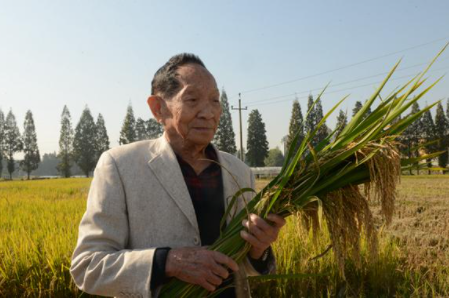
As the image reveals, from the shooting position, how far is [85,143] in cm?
4606

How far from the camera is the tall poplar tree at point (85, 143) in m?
46.0

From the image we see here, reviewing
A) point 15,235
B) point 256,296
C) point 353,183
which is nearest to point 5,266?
point 15,235

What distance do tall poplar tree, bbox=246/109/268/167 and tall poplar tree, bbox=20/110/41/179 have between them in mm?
26686

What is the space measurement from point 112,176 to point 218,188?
0.43m

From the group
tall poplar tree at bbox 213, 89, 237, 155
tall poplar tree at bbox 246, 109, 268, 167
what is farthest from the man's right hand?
tall poplar tree at bbox 246, 109, 268, 167

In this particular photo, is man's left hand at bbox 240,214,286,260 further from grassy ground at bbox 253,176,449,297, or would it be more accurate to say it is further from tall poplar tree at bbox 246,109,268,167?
tall poplar tree at bbox 246,109,268,167

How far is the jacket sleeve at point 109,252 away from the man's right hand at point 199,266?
87 millimetres

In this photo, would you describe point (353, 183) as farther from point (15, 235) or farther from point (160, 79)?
point (15, 235)

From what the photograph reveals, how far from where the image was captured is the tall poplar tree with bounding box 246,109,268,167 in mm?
43750

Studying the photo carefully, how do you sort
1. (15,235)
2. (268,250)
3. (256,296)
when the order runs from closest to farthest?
(268,250) → (256,296) → (15,235)

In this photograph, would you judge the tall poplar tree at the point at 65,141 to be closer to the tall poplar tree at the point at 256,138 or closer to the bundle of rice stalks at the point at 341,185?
the tall poplar tree at the point at 256,138

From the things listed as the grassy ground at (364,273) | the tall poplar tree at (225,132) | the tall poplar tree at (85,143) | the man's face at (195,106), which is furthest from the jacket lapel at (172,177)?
the tall poplar tree at (85,143)

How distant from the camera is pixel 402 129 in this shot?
4.45 feet

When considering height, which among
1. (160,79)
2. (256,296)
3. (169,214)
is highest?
(160,79)
